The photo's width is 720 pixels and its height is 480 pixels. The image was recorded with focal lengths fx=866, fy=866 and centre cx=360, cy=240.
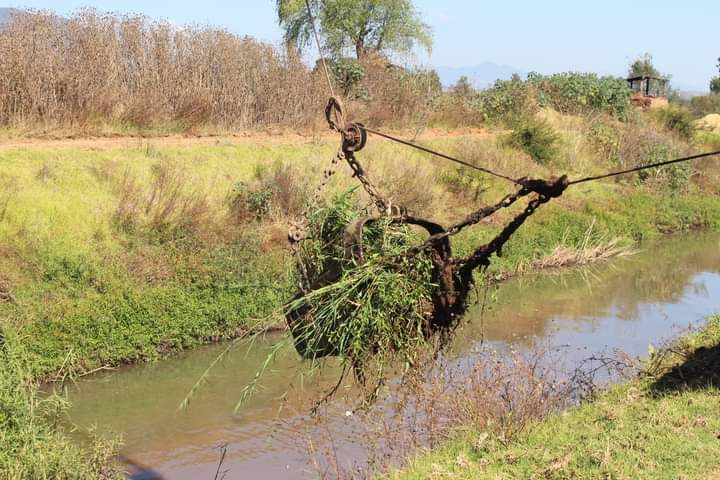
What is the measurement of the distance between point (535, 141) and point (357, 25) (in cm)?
1372

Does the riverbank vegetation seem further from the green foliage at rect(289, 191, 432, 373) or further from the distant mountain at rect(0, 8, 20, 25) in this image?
the green foliage at rect(289, 191, 432, 373)

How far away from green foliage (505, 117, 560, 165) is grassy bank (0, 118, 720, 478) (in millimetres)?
3780

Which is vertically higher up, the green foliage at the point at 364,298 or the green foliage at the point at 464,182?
the green foliage at the point at 364,298

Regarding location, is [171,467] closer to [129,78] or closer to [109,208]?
[109,208]

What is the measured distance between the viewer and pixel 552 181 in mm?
5953

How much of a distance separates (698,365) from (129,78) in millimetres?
14131

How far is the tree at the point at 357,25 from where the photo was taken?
34719 millimetres

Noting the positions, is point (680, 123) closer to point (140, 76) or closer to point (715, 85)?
point (140, 76)

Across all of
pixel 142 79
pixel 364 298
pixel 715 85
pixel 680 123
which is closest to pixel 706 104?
pixel 715 85

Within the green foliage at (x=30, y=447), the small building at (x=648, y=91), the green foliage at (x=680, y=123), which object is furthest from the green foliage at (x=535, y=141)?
the green foliage at (x=30, y=447)

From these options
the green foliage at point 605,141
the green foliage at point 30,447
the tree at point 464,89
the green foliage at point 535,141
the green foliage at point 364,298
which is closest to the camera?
the green foliage at point 364,298

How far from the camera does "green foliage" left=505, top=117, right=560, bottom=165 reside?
24.0 meters

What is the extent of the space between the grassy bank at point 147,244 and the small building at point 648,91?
1777 centimetres

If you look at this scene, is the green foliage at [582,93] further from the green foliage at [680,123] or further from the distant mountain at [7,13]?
the distant mountain at [7,13]
